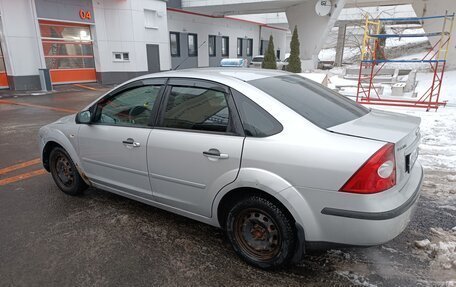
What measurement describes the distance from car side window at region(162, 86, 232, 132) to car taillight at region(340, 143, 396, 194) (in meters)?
1.03

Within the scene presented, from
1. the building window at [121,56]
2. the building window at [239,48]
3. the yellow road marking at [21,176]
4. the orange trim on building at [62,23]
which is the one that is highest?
the orange trim on building at [62,23]

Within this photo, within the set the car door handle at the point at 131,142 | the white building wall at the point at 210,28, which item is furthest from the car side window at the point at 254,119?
the white building wall at the point at 210,28

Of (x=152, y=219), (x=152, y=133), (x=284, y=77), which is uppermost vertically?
(x=284, y=77)

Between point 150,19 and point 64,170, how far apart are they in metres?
16.8

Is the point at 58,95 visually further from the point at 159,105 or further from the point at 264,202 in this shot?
the point at 264,202

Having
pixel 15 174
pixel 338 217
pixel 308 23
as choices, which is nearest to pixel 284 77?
pixel 338 217

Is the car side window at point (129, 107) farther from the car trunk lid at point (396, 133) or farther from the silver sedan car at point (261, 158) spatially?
the car trunk lid at point (396, 133)

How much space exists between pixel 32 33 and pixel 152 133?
570 inches

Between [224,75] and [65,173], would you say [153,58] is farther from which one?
[224,75]

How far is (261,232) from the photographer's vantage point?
8.48ft

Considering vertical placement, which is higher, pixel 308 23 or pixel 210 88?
pixel 308 23

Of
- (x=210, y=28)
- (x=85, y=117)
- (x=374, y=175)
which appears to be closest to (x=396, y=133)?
(x=374, y=175)

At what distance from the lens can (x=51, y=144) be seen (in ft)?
13.4

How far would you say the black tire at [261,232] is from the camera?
7.95 feet
